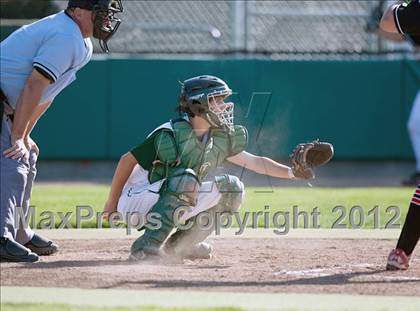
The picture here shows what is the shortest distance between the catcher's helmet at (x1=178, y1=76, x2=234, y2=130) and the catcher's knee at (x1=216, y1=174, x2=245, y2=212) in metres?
0.37

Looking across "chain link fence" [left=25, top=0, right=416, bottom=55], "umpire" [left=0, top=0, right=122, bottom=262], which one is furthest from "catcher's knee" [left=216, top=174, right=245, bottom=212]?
"chain link fence" [left=25, top=0, right=416, bottom=55]

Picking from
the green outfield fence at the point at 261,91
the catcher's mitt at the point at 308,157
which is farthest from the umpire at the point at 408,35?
the green outfield fence at the point at 261,91

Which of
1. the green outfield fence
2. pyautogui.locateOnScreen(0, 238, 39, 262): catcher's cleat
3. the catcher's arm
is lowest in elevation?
the green outfield fence

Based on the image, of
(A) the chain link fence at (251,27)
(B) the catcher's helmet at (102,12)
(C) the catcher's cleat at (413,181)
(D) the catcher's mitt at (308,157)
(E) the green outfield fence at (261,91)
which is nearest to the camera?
(B) the catcher's helmet at (102,12)

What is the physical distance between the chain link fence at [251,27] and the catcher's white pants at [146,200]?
909 cm

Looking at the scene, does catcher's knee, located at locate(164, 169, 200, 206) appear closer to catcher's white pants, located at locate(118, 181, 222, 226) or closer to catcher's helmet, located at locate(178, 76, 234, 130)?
catcher's white pants, located at locate(118, 181, 222, 226)

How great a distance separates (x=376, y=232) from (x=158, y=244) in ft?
10.2

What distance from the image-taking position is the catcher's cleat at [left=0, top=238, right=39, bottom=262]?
635 centimetres

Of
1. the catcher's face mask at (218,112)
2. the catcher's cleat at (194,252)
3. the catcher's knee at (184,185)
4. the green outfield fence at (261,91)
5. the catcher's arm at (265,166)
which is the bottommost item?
the green outfield fence at (261,91)

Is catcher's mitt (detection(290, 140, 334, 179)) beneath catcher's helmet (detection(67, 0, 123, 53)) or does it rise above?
beneath

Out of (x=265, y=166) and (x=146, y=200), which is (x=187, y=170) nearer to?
(x=146, y=200)

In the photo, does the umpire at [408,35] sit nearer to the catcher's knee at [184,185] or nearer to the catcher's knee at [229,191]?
the catcher's knee at [229,191]

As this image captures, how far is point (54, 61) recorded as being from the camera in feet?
20.5

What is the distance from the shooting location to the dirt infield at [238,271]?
5.65 meters
